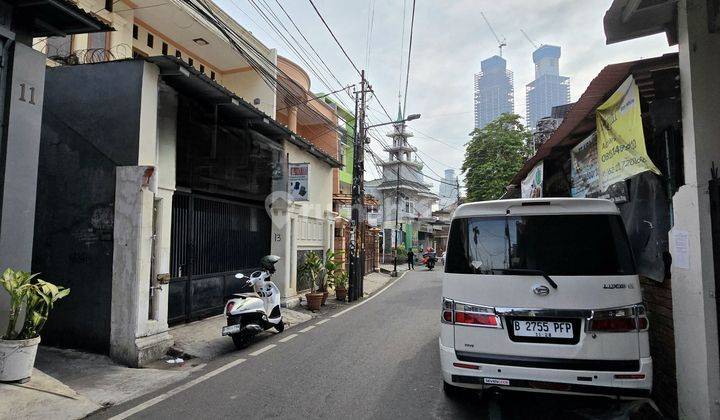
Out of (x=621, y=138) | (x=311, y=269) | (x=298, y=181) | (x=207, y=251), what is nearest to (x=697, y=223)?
(x=621, y=138)

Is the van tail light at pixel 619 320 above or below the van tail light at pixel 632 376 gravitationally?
above

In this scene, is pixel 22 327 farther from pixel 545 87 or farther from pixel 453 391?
pixel 545 87

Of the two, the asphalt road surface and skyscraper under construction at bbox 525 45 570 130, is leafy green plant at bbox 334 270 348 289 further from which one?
skyscraper under construction at bbox 525 45 570 130

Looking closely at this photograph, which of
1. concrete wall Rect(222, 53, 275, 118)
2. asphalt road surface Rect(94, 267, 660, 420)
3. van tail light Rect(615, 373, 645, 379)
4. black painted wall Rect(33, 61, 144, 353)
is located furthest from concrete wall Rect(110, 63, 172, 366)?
concrete wall Rect(222, 53, 275, 118)

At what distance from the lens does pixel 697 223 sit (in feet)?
11.2

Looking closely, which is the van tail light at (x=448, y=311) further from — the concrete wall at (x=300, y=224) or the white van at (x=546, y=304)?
the concrete wall at (x=300, y=224)

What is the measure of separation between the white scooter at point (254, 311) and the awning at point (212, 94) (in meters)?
3.25

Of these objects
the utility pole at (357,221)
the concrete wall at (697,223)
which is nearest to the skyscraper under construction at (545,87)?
the utility pole at (357,221)

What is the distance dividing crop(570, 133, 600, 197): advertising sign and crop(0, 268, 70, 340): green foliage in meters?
7.00

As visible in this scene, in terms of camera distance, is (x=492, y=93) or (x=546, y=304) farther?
(x=492, y=93)

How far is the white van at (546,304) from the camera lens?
11.3ft

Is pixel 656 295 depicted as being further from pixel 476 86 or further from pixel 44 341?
pixel 476 86

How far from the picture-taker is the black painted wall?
652cm

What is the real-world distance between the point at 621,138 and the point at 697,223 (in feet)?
4.93
